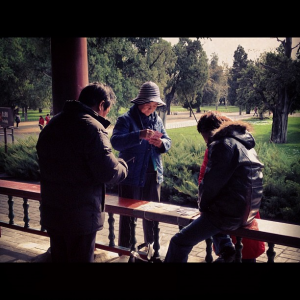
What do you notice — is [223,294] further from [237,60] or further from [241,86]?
[237,60]

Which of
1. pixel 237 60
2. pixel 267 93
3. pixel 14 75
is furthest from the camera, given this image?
pixel 237 60

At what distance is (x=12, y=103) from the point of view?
28344 millimetres

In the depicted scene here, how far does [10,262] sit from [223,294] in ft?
7.78

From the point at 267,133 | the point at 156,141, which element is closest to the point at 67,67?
the point at 156,141

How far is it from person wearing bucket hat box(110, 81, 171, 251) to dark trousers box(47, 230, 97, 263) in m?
1.07

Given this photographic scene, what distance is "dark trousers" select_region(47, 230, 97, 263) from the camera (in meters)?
2.41

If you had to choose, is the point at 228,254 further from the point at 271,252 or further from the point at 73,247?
the point at 73,247

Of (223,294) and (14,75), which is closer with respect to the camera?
(223,294)

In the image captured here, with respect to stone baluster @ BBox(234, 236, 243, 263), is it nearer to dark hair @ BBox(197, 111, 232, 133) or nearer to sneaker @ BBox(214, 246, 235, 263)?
sneaker @ BBox(214, 246, 235, 263)

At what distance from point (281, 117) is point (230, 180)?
48.8 feet

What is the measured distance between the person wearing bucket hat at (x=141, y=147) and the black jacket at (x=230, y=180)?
41.1 inches

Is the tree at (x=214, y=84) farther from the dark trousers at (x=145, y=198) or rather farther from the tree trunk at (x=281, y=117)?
the dark trousers at (x=145, y=198)

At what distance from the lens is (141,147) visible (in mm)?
3457
